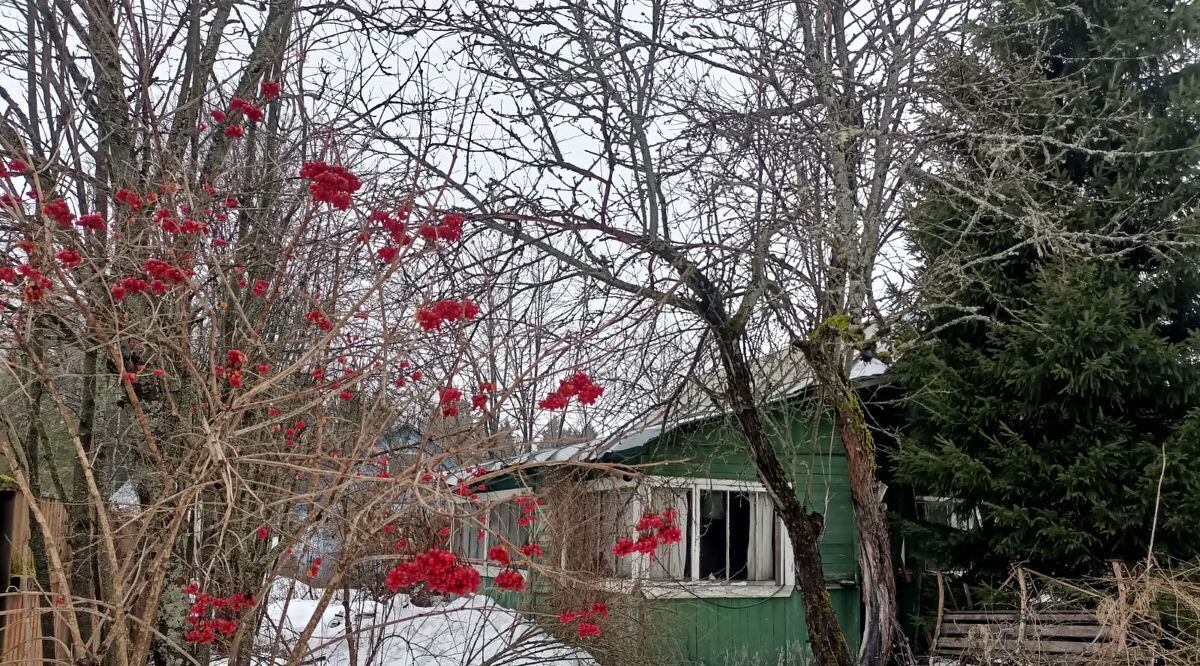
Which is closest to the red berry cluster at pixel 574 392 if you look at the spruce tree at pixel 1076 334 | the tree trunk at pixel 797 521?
the tree trunk at pixel 797 521

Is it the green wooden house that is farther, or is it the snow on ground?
the green wooden house

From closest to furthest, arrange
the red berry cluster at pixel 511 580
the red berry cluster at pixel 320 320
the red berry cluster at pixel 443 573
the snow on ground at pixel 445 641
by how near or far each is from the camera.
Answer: the red berry cluster at pixel 443 573 < the red berry cluster at pixel 511 580 < the red berry cluster at pixel 320 320 < the snow on ground at pixel 445 641

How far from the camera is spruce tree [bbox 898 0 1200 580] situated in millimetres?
8195

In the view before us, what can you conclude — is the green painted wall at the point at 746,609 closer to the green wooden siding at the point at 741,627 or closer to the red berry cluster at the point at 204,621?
the green wooden siding at the point at 741,627

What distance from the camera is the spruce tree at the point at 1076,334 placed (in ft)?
26.9

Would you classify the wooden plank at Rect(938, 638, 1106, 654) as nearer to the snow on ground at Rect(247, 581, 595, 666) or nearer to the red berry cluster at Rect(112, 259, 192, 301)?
the snow on ground at Rect(247, 581, 595, 666)

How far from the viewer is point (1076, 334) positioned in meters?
8.45

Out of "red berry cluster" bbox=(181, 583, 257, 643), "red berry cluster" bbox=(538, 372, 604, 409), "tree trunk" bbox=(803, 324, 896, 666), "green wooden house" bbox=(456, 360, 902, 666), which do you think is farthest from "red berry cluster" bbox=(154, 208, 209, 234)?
"green wooden house" bbox=(456, 360, 902, 666)

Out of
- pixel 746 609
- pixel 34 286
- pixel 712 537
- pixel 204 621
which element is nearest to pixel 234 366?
pixel 34 286

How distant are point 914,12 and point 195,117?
485 centimetres

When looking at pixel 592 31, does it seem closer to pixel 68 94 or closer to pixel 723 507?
pixel 68 94

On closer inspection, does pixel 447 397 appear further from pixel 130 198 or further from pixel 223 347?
pixel 223 347

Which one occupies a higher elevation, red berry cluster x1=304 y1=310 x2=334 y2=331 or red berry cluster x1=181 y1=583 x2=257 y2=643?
red berry cluster x1=304 y1=310 x2=334 y2=331

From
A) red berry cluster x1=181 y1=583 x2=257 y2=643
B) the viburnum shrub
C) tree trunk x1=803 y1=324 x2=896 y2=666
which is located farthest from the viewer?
tree trunk x1=803 y1=324 x2=896 y2=666
